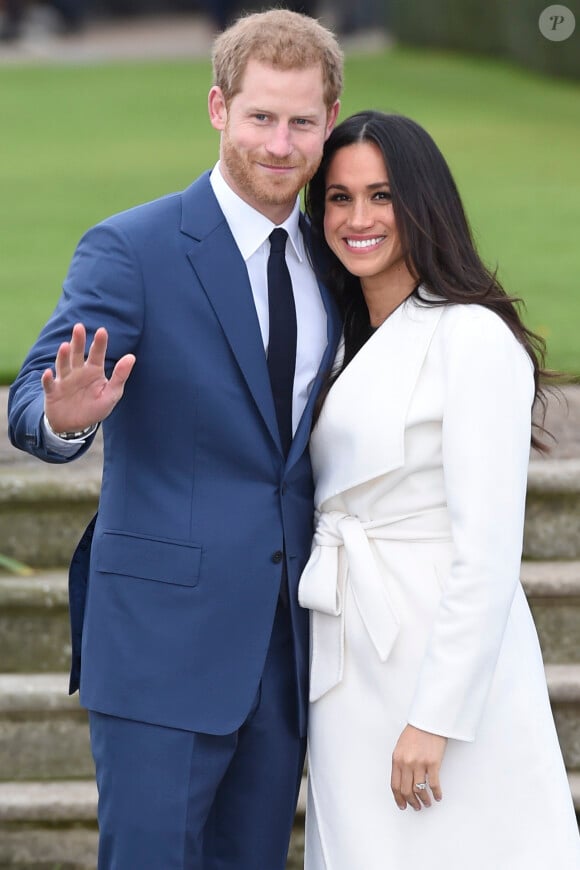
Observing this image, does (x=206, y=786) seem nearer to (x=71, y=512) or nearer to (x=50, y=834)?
(x=50, y=834)

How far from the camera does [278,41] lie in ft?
8.28

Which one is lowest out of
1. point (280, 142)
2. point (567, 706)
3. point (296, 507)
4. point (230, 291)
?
point (567, 706)

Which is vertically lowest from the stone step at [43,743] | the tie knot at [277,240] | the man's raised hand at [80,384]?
the stone step at [43,743]

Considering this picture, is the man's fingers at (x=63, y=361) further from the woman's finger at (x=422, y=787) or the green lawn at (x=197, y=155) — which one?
the green lawn at (x=197, y=155)

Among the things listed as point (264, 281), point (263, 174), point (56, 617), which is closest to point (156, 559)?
point (264, 281)

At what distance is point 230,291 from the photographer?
8.29 ft

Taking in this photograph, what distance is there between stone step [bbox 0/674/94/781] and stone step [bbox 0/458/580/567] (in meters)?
0.42

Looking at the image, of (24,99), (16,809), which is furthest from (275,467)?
(24,99)

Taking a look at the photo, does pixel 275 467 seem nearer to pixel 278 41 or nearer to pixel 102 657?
pixel 102 657

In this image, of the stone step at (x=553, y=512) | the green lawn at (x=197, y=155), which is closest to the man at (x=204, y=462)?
the green lawn at (x=197, y=155)

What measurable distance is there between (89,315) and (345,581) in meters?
0.67

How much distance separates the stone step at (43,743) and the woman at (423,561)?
1.13 meters

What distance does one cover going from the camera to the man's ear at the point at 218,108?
2.60 metres

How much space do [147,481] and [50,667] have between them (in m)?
1.37
